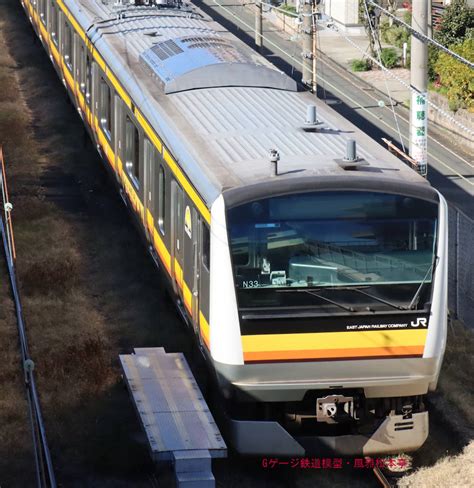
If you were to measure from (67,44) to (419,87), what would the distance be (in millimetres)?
8613

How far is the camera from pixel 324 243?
11.1 meters

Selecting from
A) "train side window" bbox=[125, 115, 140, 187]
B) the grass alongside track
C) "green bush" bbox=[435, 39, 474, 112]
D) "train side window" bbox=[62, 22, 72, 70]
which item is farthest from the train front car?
"green bush" bbox=[435, 39, 474, 112]

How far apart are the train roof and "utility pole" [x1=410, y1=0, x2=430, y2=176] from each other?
6.90ft

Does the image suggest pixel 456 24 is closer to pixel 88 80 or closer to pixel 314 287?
pixel 88 80

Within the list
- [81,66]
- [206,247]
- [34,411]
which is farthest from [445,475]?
[81,66]

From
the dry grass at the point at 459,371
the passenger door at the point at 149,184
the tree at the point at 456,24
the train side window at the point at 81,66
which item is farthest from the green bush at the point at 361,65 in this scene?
the passenger door at the point at 149,184

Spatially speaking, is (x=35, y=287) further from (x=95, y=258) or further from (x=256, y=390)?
(x=256, y=390)

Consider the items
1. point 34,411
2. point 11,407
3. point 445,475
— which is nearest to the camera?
point 445,475

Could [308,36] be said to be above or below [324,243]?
below

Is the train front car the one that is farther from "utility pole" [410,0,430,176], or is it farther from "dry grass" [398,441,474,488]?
"utility pole" [410,0,430,176]

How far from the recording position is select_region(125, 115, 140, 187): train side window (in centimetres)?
1590

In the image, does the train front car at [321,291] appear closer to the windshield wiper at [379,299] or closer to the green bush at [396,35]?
the windshield wiper at [379,299]

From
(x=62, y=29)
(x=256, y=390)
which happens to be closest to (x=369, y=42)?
(x=62, y=29)

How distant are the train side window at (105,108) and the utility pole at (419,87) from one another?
14.2 feet
